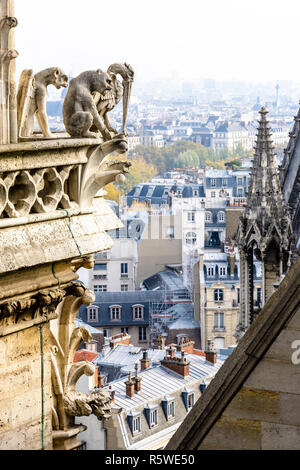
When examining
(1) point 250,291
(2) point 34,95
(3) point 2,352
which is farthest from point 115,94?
(1) point 250,291

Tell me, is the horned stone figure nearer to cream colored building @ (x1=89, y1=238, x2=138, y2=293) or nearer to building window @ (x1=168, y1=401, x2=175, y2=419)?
building window @ (x1=168, y1=401, x2=175, y2=419)

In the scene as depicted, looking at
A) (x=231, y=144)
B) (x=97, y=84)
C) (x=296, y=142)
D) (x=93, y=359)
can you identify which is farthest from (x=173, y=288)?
(x=231, y=144)

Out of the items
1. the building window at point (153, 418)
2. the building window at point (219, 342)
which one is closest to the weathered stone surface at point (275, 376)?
the building window at point (153, 418)

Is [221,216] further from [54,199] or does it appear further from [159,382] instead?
[54,199]

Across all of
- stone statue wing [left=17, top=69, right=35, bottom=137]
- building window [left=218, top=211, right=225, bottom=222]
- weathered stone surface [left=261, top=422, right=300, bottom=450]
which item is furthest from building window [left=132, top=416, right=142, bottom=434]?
building window [left=218, top=211, right=225, bottom=222]

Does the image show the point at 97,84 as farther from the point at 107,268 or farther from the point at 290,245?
the point at 107,268
